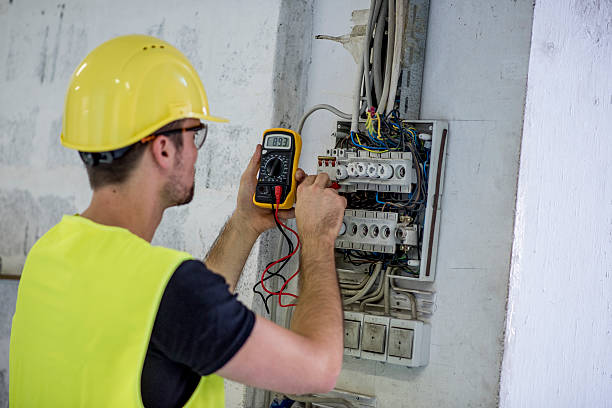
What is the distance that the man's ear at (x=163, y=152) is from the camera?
1.27m

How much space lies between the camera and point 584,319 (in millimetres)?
1943

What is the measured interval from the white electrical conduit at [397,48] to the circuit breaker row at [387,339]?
1.96ft

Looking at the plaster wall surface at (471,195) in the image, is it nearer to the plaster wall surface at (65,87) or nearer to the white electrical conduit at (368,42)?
the white electrical conduit at (368,42)

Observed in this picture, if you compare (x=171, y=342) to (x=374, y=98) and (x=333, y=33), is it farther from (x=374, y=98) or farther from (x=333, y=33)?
(x=333, y=33)

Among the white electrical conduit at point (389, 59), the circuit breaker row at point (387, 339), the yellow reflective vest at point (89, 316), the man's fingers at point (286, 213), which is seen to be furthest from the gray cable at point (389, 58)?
the yellow reflective vest at point (89, 316)

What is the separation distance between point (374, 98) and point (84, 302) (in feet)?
3.28

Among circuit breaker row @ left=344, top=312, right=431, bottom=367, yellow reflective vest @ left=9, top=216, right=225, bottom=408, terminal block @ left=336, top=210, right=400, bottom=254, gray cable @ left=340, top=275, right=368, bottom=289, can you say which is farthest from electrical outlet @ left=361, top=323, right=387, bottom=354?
yellow reflective vest @ left=9, top=216, right=225, bottom=408

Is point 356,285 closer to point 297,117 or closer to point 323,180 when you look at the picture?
point 323,180

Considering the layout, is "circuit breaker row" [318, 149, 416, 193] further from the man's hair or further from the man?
the man's hair

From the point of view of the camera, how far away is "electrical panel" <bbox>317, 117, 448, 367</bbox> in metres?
1.67

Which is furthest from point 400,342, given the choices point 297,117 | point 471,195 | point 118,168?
point 118,168

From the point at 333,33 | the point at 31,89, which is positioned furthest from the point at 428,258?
the point at 31,89

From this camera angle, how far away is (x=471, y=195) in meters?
1.71

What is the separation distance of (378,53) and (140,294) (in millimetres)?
1010
